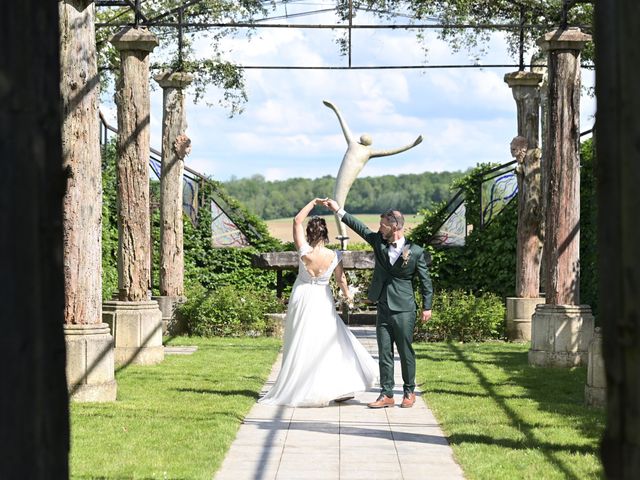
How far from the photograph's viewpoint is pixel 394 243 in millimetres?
10742

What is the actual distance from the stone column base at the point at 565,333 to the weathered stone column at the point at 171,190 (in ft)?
24.1

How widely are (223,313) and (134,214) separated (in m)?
→ 4.89

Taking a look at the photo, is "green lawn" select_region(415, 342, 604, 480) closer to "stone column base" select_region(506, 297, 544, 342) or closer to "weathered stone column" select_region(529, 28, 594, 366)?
"weathered stone column" select_region(529, 28, 594, 366)

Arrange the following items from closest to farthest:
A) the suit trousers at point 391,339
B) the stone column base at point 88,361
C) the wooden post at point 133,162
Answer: the stone column base at point 88,361
the suit trousers at point 391,339
the wooden post at point 133,162

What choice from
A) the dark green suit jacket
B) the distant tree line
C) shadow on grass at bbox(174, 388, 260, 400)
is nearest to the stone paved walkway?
shadow on grass at bbox(174, 388, 260, 400)

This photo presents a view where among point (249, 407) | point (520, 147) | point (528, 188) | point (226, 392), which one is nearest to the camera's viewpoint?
point (249, 407)

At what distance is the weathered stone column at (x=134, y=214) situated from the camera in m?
14.3

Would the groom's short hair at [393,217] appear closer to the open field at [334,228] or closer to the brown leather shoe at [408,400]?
the brown leather shoe at [408,400]

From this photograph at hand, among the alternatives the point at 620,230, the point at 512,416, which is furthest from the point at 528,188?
the point at 620,230

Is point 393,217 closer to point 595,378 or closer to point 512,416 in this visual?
point 512,416

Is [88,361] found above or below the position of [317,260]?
below

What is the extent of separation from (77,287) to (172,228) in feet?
28.7

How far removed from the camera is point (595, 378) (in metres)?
10.3

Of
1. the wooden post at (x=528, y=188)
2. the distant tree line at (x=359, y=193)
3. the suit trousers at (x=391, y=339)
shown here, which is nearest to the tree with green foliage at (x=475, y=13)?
the wooden post at (x=528, y=188)
